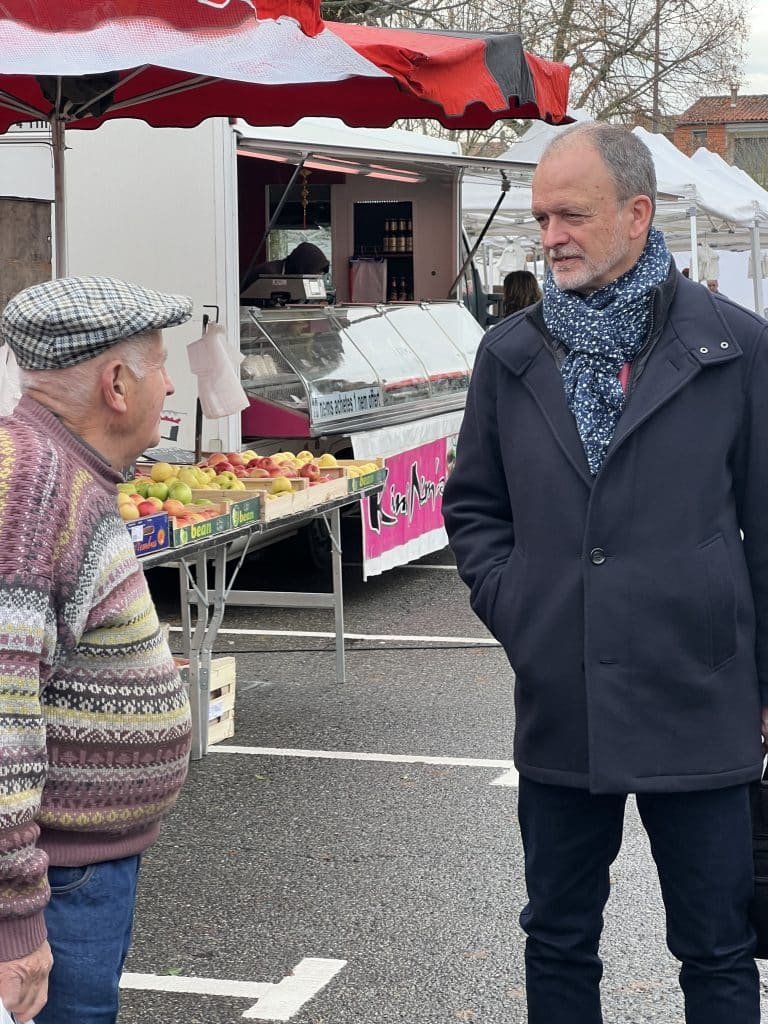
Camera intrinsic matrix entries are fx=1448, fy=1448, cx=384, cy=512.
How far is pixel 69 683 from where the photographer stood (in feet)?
6.57

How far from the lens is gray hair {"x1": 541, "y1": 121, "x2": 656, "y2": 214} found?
2.55 m

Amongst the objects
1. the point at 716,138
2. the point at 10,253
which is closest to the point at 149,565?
the point at 10,253

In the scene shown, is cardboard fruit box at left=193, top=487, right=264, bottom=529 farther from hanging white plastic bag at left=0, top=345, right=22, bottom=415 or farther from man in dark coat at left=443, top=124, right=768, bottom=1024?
man in dark coat at left=443, top=124, right=768, bottom=1024

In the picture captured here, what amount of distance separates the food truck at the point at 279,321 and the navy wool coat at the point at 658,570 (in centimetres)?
533

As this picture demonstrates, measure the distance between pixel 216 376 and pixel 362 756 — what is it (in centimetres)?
220

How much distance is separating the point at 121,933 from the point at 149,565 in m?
2.67

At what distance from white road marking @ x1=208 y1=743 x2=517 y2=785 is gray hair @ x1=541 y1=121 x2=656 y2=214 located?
3227mm

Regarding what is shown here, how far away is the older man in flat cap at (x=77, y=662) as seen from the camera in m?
1.87

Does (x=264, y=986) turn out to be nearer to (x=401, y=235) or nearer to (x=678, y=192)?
(x=401, y=235)

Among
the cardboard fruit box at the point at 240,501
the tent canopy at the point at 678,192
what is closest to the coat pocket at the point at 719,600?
the cardboard fruit box at the point at 240,501

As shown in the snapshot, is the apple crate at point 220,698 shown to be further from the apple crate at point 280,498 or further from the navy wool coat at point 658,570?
the navy wool coat at point 658,570

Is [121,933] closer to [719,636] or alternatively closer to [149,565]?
[719,636]

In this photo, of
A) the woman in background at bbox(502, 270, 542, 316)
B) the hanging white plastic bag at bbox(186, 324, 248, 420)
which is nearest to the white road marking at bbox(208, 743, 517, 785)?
the hanging white plastic bag at bbox(186, 324, 248, 420)

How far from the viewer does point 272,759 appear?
563 cm
